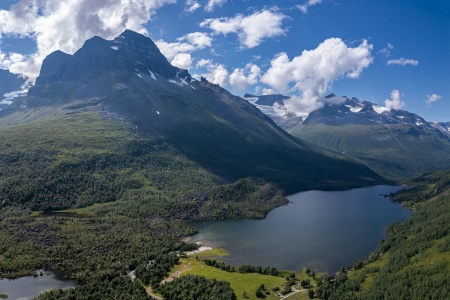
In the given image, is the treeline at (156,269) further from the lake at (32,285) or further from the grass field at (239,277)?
the lake at (32,285)

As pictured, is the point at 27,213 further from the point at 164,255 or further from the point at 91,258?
the point at 164,255

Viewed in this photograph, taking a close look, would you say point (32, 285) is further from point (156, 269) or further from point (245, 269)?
point (245, 269)

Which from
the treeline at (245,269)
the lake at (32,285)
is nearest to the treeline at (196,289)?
the treeline at (245,269)

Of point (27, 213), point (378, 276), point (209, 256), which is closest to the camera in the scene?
point (378, 276)

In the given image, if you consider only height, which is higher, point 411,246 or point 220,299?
point 411,246

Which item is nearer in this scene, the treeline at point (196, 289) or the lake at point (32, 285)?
the treeline at point (196, 289)

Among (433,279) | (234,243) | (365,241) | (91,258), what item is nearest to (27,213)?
(91,258)

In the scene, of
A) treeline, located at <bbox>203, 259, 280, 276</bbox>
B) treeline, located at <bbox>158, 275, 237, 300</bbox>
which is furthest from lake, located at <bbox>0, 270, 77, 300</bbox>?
treeline, located at <bbox>203, 259, 280, 276</bbox>

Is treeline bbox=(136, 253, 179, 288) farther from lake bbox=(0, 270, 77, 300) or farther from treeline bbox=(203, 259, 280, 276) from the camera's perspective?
lake bbox=(0, 270, 77, 300)

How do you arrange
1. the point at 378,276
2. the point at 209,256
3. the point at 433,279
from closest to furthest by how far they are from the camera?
the point at 433,279 → the point at 378,276 → the point at 209,256
